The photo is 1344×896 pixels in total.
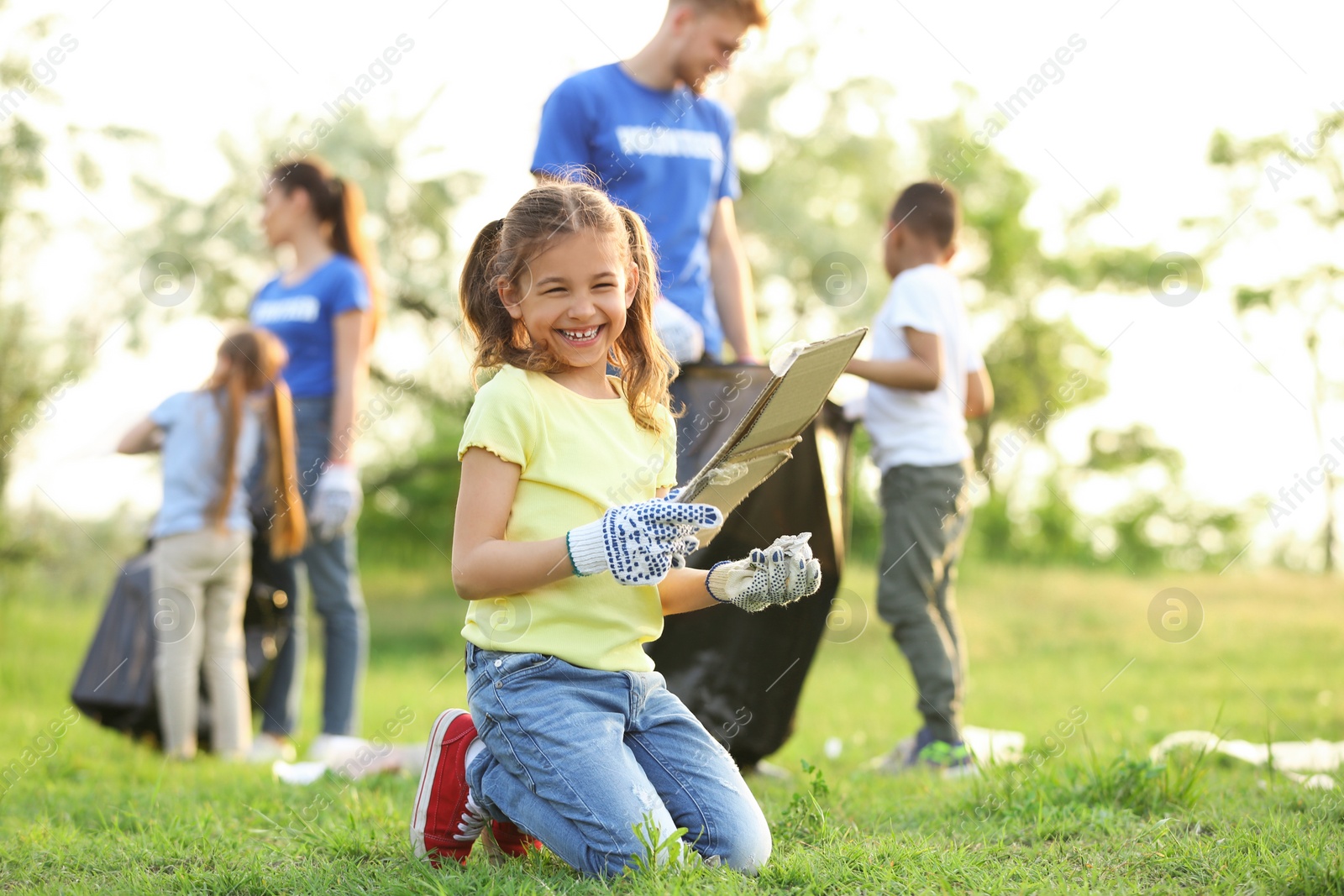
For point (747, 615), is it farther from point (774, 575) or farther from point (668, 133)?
point (668, 133)

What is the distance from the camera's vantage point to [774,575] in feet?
7.23

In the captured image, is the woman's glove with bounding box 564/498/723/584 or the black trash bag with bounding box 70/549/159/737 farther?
the black trash bag with bounding box 70/549/159/737

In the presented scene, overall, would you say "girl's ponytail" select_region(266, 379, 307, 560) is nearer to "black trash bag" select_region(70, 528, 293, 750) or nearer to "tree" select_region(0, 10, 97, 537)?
"black trash bag" select_region(70, 528, 293, 750)

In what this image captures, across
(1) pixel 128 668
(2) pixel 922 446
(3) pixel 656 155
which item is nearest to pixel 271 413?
(1) pixel 128 668

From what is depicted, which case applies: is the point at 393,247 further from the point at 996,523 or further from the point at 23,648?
the point at 996,523

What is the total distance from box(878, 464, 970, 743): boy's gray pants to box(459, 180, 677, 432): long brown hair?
135 centimetres

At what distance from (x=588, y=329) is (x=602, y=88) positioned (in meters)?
1.17

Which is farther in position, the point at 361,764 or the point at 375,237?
the point at 375,237

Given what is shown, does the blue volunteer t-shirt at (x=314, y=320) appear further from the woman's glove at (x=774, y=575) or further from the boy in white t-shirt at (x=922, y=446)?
the woman's glove at (x=774, y=575)

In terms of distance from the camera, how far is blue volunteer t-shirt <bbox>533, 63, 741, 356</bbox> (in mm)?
3207

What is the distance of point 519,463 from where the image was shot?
2.23 m

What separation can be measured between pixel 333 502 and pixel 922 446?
6.60 feet

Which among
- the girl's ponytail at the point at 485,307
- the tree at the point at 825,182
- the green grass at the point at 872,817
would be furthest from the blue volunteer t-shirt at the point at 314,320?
the tree at the point at 825,182

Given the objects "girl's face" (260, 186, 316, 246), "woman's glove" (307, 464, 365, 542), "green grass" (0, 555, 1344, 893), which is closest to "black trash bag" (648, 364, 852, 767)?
"green grass" (0, 555, 1344, 893)
